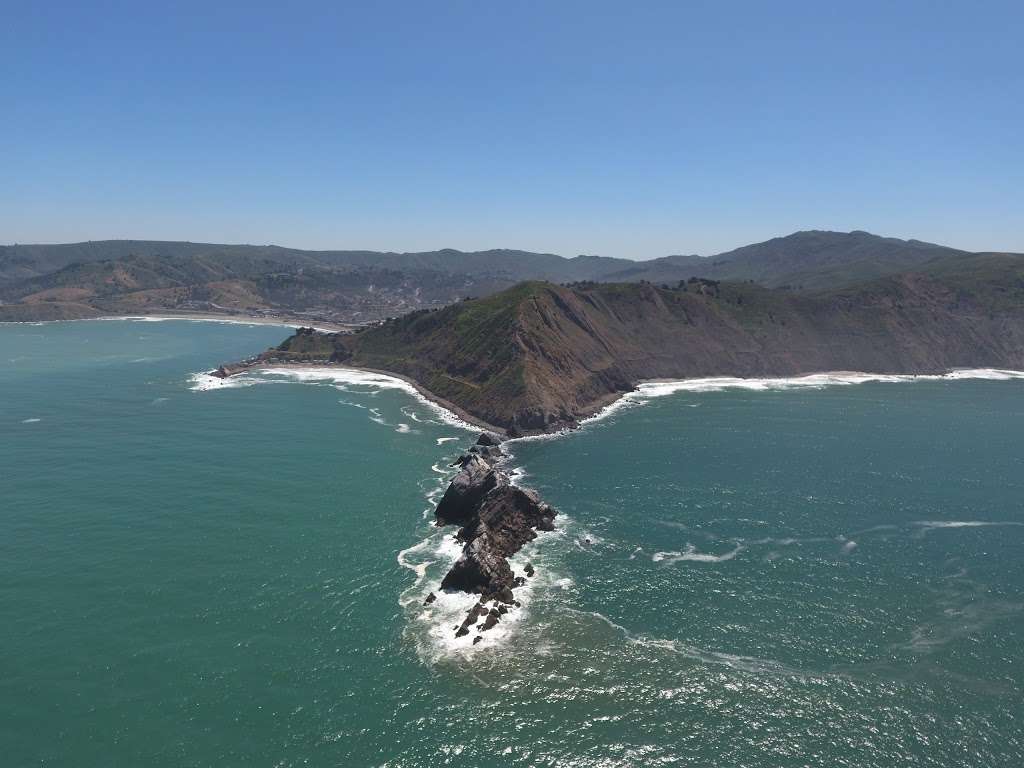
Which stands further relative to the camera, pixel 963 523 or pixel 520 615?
pixel 963 523

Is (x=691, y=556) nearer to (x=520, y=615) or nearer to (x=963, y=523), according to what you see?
(x=520, y=615)

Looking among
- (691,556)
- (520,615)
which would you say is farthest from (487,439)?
(520,615)

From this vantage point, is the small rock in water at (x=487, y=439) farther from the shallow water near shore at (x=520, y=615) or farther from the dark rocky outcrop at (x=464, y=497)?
the dark rocky outcrop at (x=464, y=497)

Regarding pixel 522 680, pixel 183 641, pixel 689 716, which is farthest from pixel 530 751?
pixel 183 641

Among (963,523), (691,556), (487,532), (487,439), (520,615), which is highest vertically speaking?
(487,439)

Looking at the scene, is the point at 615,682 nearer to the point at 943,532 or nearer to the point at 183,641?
the point at 183,641

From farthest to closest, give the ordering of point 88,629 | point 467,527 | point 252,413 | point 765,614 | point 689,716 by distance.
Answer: point 252,413, point 467,527, point 765,614, point 88,629, point 689,716
